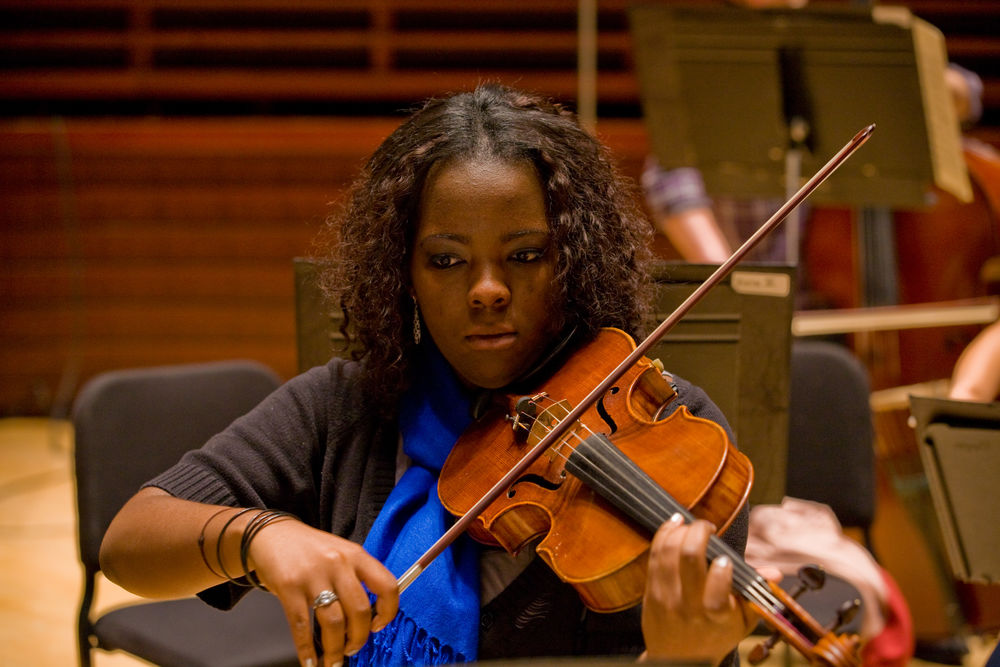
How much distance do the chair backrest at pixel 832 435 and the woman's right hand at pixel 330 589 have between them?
1161 mm

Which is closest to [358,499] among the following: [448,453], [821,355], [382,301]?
[448,453]

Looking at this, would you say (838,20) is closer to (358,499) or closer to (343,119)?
(358,499)

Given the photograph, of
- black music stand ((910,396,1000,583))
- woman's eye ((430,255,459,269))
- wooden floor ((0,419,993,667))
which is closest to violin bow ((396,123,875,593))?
woman's eye ((430,255,459,269))

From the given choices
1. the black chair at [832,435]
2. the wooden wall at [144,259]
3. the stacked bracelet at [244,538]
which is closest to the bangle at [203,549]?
the stacked bracelet at [244,538]

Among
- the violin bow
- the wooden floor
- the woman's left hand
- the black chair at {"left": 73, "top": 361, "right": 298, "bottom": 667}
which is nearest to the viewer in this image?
the woman's left hand

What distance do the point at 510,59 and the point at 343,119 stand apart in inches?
31.6

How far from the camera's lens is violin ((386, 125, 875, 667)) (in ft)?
2.81

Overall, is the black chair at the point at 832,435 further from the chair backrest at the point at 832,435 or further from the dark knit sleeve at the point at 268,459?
the dark knit sleeve at the point at 268,459

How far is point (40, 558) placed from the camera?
2.90 metres

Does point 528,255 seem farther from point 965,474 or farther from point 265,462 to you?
point 965,474

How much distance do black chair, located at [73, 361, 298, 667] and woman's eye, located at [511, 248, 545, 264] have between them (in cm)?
85

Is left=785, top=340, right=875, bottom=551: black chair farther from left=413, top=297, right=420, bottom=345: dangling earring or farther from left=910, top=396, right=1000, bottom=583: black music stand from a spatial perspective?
left=413, top=297, right=420, bottom=345: dangling earring

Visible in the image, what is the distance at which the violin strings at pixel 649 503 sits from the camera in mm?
802

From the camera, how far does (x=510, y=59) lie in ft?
14.1
